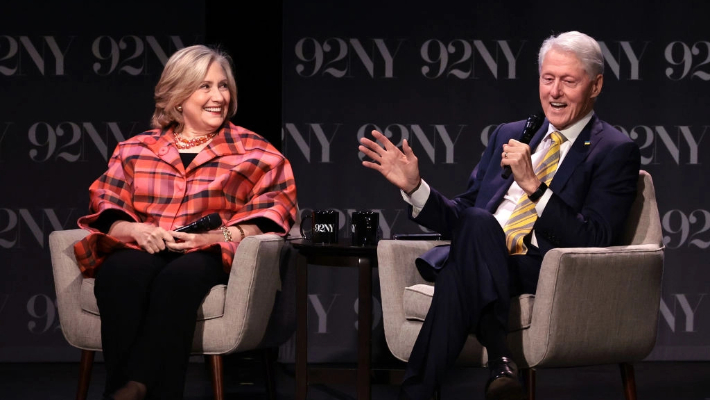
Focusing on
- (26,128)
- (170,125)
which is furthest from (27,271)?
(170,125)

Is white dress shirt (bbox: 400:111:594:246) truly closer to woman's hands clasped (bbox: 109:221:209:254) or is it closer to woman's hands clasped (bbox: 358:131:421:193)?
woman's hands clasped (bbox: 358:131:421:193)

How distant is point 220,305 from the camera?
3137 millimetres

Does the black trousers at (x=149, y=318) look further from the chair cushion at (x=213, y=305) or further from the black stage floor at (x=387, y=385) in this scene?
the black stage floor at (x=387, y=385)

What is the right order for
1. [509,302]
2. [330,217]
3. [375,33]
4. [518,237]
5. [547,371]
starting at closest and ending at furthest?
[509,302] → [518,237] → [330,217] → [547,371] → [375,33]

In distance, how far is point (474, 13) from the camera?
4.75 meters

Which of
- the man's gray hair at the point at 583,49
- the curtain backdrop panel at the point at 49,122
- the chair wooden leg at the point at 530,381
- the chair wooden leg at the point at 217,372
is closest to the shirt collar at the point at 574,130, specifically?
the man's gray hair at the point at 583,49

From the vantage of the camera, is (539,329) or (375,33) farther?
(375,33)

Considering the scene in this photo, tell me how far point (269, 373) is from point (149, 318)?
0.75 meters

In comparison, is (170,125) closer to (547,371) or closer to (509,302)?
(509,302)

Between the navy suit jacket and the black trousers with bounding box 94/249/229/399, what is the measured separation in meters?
0.81

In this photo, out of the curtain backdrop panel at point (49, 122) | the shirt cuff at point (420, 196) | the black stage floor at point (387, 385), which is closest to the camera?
the shirt cuff at point (420, 196)

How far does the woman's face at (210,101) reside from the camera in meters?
3.55

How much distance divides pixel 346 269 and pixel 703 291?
1.89 m

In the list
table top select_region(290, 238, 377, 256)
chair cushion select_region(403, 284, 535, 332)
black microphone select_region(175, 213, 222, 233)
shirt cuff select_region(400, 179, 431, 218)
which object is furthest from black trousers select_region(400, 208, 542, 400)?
black microphone select_region(175, 213, 222, 233)
